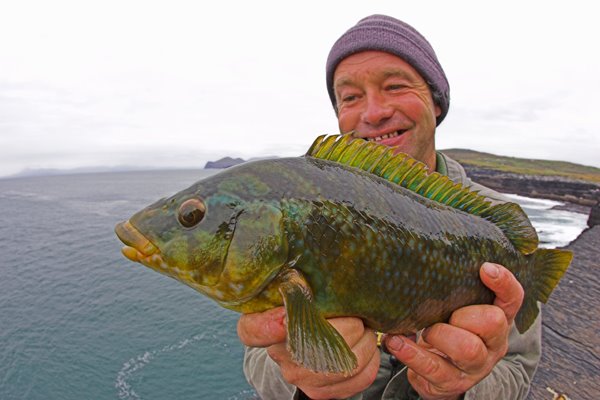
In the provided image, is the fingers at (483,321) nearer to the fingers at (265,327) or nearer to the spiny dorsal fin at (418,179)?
the spiny dorsal fin at (418,179)

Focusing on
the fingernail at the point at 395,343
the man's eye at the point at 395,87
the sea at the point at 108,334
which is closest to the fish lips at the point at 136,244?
the fingernail at the point at 395,343

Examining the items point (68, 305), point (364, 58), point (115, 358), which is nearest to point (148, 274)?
point (68, 305)

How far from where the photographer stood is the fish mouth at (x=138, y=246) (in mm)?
2279

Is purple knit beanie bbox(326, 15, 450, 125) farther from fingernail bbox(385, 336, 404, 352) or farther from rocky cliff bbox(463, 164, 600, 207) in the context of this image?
rocky cliff bbox(463, 164, 600, 207)

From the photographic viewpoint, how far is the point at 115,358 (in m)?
24.5

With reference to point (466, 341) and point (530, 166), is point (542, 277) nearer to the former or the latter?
point (466, 341)

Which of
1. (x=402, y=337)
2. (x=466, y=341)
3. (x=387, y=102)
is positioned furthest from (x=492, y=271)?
(x=387, y=102)

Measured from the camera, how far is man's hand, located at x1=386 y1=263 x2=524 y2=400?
109 inches

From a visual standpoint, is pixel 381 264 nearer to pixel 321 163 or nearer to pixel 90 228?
pixel 321 163

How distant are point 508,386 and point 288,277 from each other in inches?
118

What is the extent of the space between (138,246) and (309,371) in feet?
4.72

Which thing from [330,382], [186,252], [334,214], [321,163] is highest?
[321,163]

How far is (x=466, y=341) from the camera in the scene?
9.01 ft

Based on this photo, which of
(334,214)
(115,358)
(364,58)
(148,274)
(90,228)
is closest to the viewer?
(334,214)
